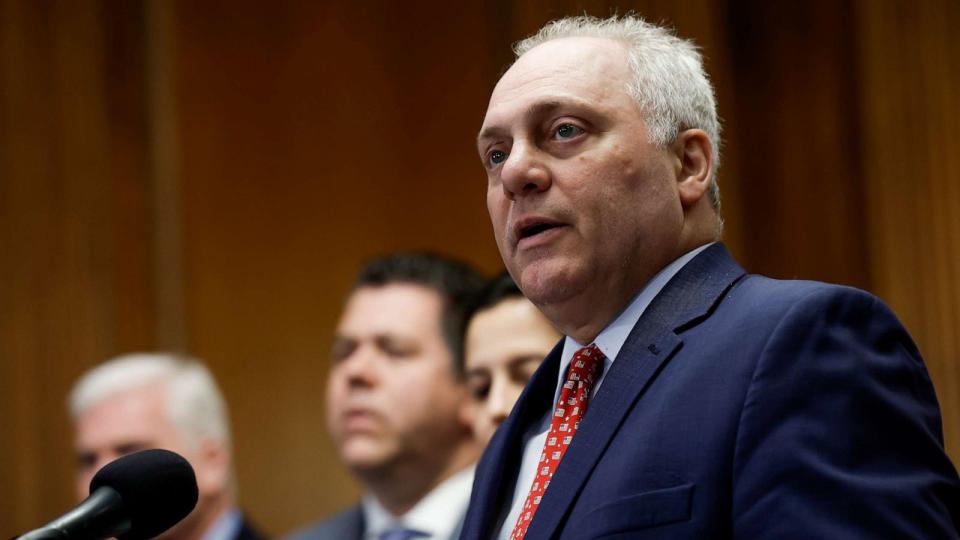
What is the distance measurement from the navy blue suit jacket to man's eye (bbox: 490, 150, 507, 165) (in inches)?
16.4

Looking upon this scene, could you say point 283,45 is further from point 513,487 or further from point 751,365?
point 751,365

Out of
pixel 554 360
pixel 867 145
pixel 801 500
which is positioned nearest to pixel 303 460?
pixel 867 145

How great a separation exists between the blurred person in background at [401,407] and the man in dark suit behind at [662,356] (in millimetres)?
1461

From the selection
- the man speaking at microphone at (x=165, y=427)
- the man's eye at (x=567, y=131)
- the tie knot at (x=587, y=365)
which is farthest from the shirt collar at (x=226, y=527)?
the man's eye at (x=567, y=131)

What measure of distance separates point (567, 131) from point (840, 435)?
65 centimetres

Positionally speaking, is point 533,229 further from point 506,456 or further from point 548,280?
point 506,456

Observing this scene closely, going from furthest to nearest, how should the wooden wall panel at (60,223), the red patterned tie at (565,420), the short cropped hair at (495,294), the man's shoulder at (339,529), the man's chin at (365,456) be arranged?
the wooden wall panel at (60,223), the man's shoulder at (339,529), the man's chin at (365,456), the short cropped hair at (495,294), the red patterned tie at (565,420)

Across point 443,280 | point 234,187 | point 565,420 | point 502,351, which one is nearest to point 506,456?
point 565,420

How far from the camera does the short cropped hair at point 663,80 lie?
2109mm

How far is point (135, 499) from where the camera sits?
1.72 meters

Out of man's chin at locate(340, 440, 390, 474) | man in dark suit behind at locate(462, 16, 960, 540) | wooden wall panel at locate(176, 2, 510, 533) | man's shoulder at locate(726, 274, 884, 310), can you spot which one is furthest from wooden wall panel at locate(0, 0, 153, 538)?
man's shoulder at locate(726, 274, 884, 310)

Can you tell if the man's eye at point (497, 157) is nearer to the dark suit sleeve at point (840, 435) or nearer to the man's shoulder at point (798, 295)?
the man's shoulder at point (798, 295)

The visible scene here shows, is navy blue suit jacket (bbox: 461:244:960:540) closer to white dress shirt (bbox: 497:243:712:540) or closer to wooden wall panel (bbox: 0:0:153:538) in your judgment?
white dress shirt (bbox: 497:243:712:540)

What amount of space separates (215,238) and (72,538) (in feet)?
11.7
